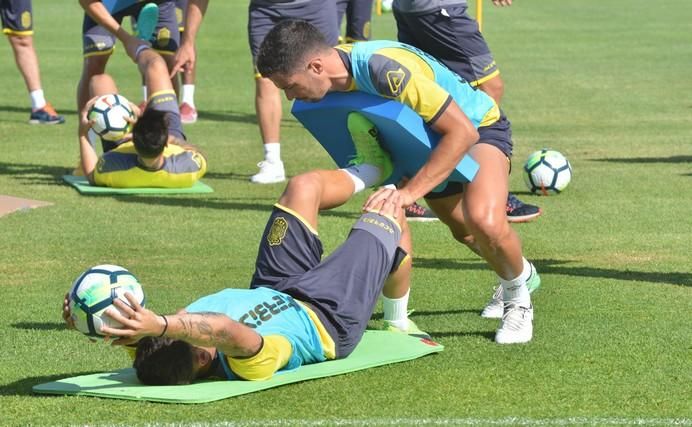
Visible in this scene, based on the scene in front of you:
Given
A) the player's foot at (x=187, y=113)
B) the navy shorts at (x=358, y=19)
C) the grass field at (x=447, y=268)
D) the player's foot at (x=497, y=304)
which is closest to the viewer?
the grass field at (x=447, y=268)

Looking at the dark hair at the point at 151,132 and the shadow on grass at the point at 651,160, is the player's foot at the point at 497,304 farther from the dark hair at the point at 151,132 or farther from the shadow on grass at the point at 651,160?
the shadow on grass at the point at 651,160

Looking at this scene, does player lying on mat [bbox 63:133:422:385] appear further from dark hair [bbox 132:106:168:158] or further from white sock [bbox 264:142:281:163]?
white sock [bbox 264:142:281:163]

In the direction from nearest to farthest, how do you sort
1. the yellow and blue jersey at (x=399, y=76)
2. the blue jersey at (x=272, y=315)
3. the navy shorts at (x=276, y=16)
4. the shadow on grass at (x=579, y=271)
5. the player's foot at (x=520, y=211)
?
the blue jersey at (x=272, y=315) < the yellow and blue jersey at (x=399, y=76) < the shadow on grass at (x=579, y=271) < the player's foot at (x=520, y=211) < the navy shorts at (x=276, y=16)

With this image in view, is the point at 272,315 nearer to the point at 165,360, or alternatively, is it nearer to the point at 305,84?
the point at 165,360

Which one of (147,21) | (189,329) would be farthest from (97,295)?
(147,21)

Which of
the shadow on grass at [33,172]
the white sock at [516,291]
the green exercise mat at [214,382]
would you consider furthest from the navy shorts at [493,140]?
the shadow on grass at [33,172]

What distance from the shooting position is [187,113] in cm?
1563

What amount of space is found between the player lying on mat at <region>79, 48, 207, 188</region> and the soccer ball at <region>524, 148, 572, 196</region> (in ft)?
8.98

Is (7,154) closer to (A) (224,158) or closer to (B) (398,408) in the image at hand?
(A) (224,158)

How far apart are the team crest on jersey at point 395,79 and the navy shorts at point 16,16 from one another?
9.65m

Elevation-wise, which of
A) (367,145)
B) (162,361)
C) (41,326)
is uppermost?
(367,145)

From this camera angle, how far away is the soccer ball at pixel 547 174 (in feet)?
36.2

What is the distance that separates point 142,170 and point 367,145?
513 cm

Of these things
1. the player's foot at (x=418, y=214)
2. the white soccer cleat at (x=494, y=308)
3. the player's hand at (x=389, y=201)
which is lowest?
the player's foot at (x=418, y=214)
